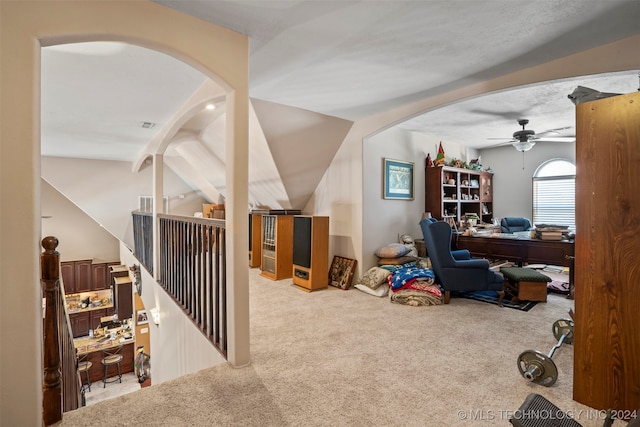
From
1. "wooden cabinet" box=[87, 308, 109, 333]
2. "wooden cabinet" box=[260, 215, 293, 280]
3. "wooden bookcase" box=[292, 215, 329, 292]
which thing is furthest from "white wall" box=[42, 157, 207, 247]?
"wooden bookcase" box=[292, 215, 329, 292]

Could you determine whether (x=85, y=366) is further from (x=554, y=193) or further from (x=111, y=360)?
(x=554, y=193)

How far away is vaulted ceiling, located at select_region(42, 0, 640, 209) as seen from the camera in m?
1.93

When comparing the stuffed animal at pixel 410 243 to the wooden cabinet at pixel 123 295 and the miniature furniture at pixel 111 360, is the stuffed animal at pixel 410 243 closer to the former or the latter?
the wooden cabinet at pixel 123 295

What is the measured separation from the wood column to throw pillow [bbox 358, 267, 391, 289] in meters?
2.35

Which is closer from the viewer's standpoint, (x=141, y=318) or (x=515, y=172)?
(x=515, y=172)

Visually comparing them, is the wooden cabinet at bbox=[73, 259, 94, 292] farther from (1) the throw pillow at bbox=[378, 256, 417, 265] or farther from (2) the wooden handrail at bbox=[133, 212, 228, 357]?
(1) the throw pillow at bbox=[378, 256, 417, 265]

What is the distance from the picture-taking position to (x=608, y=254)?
5.51ft

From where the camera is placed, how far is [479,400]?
1.81m

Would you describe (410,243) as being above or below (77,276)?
above

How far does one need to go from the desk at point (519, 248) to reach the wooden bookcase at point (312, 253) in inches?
90.0

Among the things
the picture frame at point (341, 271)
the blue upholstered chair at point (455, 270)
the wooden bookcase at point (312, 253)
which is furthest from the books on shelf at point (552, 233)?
the wooden bookcase at point (312, 253)


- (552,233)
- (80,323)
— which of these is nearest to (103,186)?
(80,323)

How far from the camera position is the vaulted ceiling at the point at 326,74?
1927 millimetres

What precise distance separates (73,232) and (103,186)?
9.95 feet
